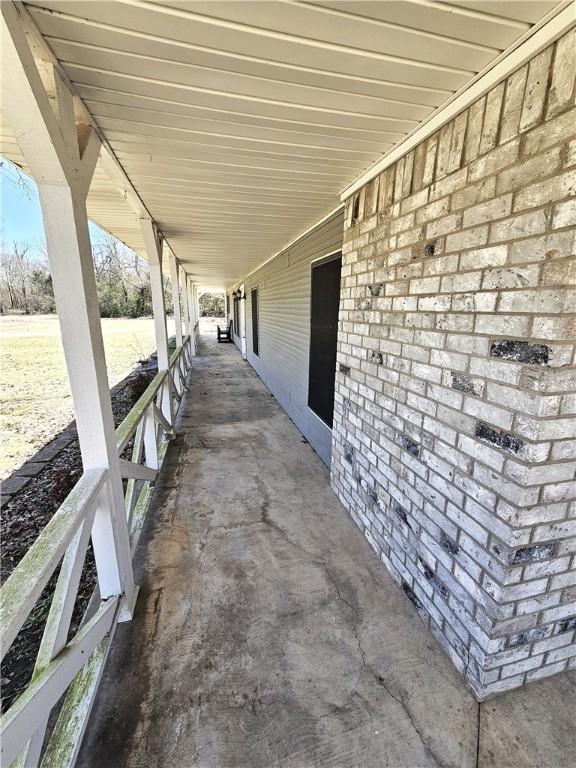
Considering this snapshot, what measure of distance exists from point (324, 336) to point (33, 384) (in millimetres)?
7300

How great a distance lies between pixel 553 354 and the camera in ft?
3.93

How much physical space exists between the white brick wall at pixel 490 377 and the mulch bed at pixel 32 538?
7.08ft

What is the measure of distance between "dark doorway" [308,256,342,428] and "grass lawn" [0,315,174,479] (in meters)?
2.36

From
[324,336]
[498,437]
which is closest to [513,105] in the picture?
[498,437]

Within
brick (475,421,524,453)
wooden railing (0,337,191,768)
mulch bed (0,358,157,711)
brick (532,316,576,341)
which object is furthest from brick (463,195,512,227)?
mulch bed (0,358,157,711)

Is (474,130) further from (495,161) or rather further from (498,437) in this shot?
(498,437)

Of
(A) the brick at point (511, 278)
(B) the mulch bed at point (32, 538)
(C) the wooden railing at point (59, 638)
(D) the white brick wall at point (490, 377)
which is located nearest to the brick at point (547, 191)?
(D) the white brick wall at point (490, 377)

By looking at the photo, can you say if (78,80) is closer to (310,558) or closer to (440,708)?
(310,558)

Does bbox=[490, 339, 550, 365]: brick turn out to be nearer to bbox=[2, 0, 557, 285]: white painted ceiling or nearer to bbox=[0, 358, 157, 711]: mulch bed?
bbox=[2, 0, 557, 285]: white painted ceiling

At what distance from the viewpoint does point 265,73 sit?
1.38 metres

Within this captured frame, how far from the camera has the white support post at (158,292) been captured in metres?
3.74

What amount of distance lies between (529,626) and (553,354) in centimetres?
124

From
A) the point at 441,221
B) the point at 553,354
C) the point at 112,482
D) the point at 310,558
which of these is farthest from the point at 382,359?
the point at 112,482

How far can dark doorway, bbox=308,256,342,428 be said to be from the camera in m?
3.39
